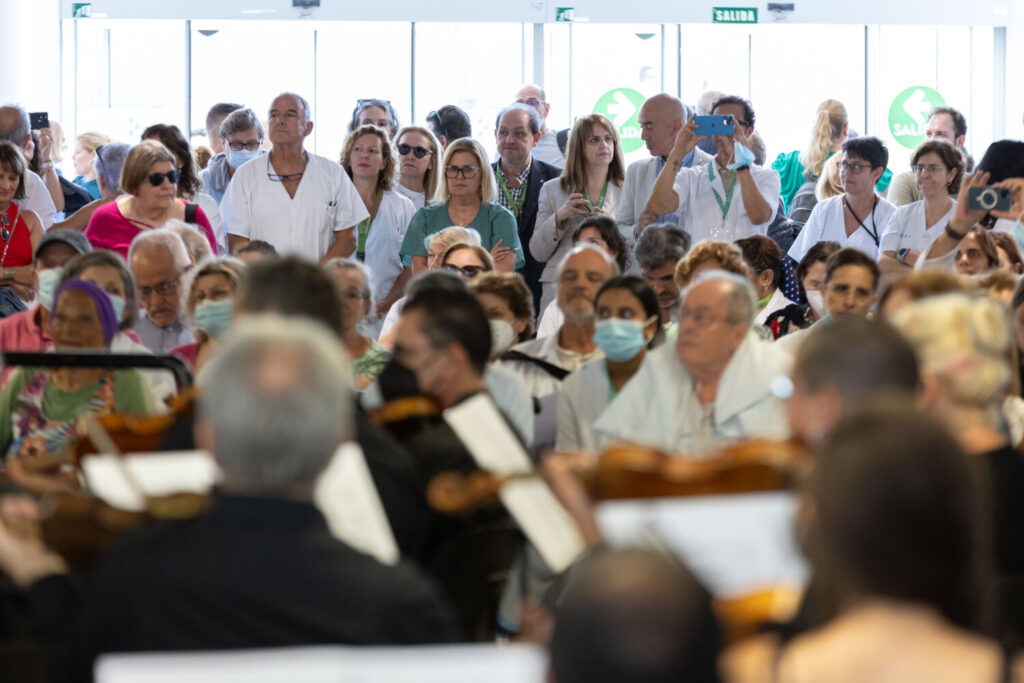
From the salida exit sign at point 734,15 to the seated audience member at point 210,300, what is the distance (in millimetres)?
7849

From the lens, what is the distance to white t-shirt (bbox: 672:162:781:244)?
6.99 meters

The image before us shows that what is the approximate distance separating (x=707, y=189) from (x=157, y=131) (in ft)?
9.50

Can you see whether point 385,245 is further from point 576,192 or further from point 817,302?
point 817,302

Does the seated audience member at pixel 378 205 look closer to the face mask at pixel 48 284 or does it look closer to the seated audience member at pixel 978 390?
the face mask at pixel 48 284

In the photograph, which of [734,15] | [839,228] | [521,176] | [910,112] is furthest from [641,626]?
[910,112]

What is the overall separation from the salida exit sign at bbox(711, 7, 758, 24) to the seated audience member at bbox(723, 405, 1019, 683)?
10863 millimetres

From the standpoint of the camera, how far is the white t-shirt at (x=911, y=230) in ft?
22.1

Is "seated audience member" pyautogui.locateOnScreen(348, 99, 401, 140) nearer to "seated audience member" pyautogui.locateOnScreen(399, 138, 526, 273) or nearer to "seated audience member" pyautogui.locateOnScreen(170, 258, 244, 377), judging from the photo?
"seated audience member" pyautogui.locateOnScreen(399, 138, 526, 273)

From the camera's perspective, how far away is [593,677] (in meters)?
1.14

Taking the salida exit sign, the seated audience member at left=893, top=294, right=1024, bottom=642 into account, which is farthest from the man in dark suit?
the salida exit sign

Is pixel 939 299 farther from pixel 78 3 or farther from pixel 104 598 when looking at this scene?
pixel 78 3

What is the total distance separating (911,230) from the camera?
22.3 ft

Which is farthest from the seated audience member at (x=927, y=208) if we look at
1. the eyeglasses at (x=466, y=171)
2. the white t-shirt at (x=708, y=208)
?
the eyeglasses at (x=466, y=171)

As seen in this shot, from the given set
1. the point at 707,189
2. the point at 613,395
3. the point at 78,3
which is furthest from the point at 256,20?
the point at 613,395
